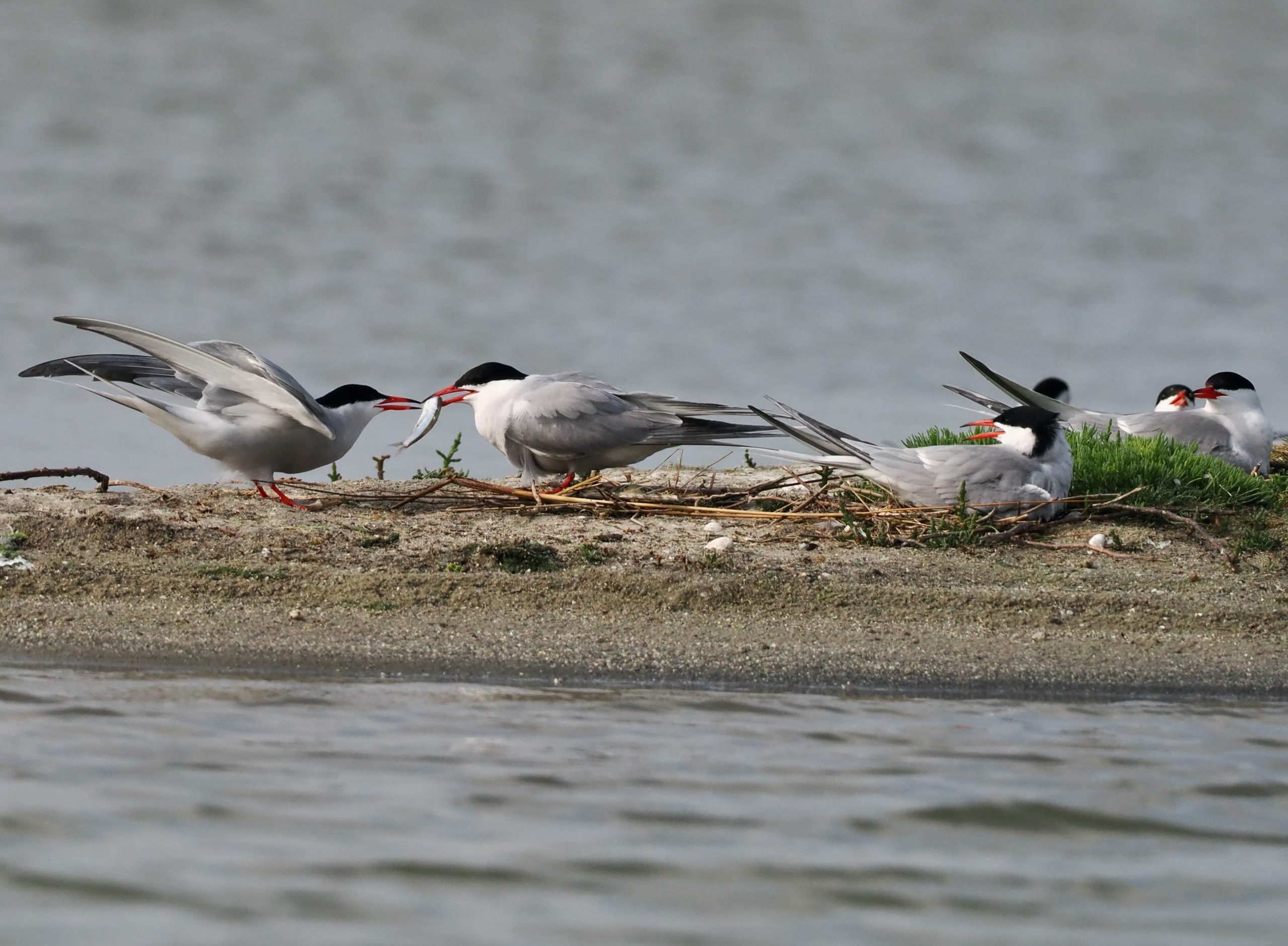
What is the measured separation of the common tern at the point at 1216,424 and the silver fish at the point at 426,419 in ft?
8.83

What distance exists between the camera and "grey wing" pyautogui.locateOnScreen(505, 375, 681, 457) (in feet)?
19.8

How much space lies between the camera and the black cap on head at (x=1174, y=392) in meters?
8.27

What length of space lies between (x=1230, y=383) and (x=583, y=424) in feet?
13.0

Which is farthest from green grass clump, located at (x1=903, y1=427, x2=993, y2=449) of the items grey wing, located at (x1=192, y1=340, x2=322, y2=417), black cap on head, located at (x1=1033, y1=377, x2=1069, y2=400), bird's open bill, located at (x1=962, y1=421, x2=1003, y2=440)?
black cap on head, located at (x1=1033, y1=377, x2=1069, y2=400)

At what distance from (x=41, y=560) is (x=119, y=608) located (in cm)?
51

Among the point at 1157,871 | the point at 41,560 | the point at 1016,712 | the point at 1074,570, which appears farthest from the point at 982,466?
the point at 41,560

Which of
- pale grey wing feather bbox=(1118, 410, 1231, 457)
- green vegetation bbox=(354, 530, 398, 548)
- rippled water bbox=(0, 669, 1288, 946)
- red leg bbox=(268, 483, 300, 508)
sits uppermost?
pale grey wing feather bbox=(1118, 410, 1231, 457)

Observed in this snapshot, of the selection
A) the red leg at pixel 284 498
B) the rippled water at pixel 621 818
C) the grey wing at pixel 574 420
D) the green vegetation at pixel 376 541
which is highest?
the grey wing at pixel 574 420

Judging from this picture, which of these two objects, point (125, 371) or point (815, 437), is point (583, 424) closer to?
point (815, 437)

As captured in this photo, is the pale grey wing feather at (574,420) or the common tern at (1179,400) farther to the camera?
the common tern at (1179,400)

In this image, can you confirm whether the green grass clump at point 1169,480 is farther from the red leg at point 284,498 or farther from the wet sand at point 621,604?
the red leg at point 284,498

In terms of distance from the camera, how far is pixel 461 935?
88.1 inches

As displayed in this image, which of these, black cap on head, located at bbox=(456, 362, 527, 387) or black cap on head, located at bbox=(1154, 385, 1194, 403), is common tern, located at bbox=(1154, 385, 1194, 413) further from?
black cap on head, located at bbox=(456, 362, 527, 387)

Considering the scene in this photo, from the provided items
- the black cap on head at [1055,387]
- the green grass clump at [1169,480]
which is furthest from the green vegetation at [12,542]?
the black cap on head at [1055,387]
